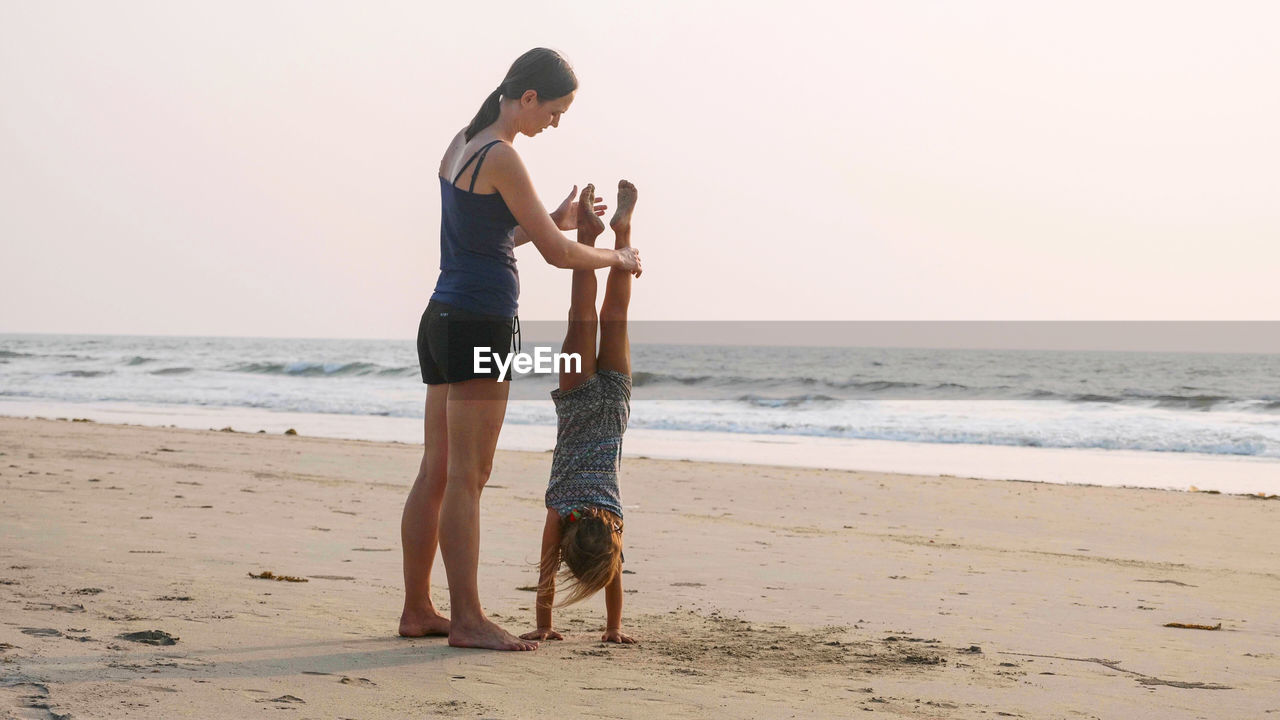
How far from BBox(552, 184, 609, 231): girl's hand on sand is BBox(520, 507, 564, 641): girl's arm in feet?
2.95

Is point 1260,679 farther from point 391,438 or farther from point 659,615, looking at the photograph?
point 391,438

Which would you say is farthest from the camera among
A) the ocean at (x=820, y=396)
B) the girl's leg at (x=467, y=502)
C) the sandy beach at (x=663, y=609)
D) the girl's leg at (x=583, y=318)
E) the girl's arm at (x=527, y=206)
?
the ocean at (x=820, y=396)

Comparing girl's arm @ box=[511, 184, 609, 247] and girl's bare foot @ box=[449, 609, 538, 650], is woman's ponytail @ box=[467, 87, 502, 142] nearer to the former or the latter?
girl's arm @ box=[511, 184, 609, 247]

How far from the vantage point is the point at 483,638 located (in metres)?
3.10

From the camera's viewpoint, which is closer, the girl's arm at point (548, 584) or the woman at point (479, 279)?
the woman at point (479, 279)

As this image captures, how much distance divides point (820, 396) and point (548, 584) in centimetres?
2356

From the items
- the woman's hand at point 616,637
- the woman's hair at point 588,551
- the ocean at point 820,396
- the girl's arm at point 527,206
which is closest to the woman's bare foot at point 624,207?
the girl's arm at point 527,206

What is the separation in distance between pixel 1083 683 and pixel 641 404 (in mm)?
18542

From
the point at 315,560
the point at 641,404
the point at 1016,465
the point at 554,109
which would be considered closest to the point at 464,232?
the point at 554,109

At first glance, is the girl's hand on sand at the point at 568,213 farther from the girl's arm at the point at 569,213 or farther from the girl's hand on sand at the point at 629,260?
the girl's hand on sand at the point at 629,260

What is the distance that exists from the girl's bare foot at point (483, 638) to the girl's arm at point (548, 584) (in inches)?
7.6

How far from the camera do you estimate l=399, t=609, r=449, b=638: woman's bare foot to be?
10.6 feet

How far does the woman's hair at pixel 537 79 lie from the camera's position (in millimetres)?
3086

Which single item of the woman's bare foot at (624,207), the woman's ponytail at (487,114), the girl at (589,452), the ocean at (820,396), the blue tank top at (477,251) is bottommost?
the ocean at (820,396)
